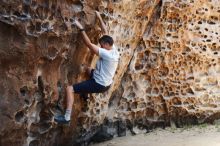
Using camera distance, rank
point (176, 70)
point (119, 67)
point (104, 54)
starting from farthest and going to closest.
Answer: point (176, 70) < point (119, 67) < point (104, 54)

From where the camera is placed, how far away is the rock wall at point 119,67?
633 cm

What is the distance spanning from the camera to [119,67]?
862 centimetres

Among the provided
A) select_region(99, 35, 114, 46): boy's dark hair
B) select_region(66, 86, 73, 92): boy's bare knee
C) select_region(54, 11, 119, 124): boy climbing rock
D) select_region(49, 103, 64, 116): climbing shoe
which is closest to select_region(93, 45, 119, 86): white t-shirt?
select_region(54, 11, 119, 124): boy climbing rock

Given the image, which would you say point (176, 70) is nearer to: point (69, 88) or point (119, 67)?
point (119, 67)

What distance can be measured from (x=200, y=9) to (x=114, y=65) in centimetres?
354

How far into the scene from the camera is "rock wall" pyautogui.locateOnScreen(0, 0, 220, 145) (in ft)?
20.8

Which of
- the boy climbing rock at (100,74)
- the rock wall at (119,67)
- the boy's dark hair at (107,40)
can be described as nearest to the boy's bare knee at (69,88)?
the boy climbing rock at (100,74)

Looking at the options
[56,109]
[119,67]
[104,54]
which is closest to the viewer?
[104,54]

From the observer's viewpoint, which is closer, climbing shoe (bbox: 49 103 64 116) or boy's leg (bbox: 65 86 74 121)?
boy's leg (bbox: 65 86 74 121)

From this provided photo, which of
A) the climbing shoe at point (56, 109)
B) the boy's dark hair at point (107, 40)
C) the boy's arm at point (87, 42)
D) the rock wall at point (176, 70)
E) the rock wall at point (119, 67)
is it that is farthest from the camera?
the rock wall at point (176, 70)

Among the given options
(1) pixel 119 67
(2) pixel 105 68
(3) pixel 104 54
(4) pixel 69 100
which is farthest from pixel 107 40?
(1) pixel 119 67

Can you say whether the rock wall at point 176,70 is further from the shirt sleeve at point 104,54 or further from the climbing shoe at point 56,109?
the shirt sleeve at point 104,54

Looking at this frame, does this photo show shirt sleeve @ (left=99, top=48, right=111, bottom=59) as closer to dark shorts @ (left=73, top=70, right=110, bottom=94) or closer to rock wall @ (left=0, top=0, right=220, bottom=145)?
dark shorts @ (left=73, top=70, right=110, bottom=94)

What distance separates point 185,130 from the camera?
9.46 m
